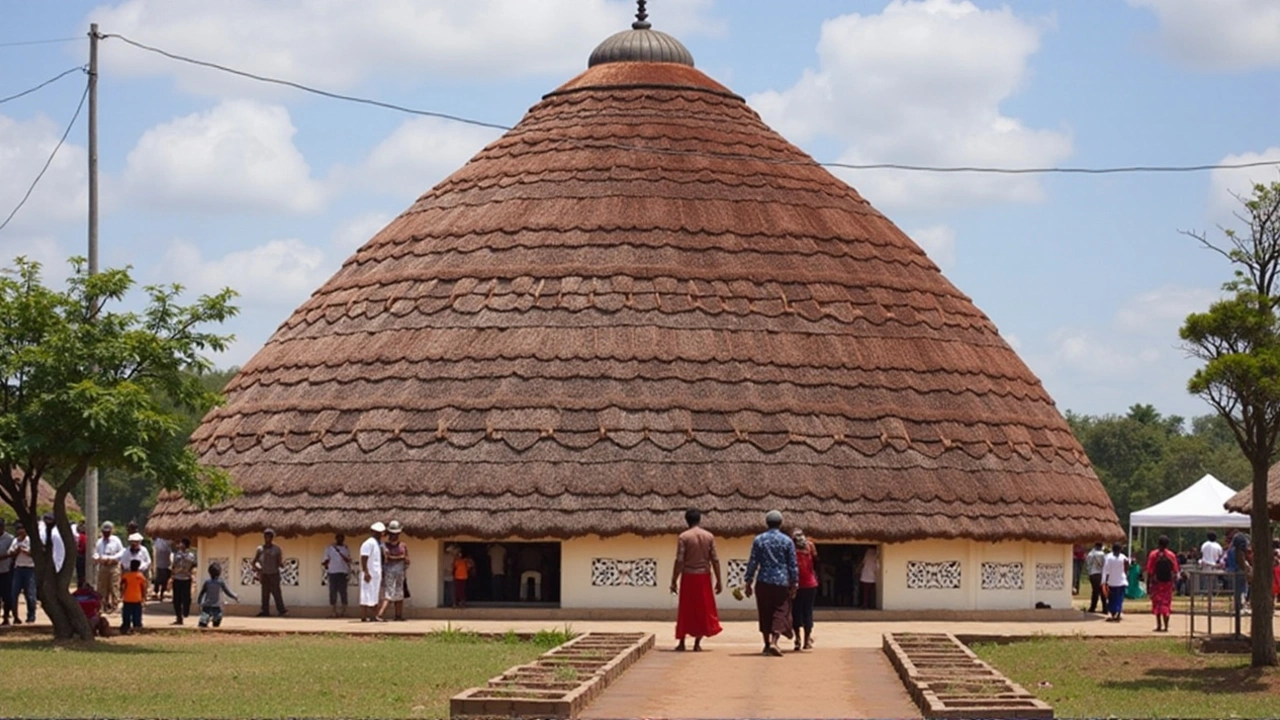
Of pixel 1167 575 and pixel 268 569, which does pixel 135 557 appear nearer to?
pixel 268 569

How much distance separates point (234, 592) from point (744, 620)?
8.97 meters

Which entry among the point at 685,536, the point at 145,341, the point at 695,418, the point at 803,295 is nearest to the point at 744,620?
the point at 695,418

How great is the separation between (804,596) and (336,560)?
10544 millimetres

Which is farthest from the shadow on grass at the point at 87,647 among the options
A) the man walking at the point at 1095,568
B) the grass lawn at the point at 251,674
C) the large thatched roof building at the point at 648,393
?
the man walking at the point at 1095,568

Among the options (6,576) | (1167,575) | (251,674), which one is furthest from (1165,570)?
(6,576)

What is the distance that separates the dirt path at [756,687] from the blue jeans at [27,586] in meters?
11.3

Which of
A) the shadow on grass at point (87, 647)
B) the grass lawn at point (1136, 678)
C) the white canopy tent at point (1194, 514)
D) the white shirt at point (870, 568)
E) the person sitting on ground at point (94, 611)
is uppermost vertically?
the white canopy tent at point (1194, 514)

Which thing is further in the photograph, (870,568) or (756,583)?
(870,568)

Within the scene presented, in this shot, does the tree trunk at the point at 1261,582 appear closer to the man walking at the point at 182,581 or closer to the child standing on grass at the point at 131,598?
the child standing on grass at the point at 131,598

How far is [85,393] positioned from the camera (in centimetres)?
2480

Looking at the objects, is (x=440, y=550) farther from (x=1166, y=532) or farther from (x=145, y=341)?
(x=1166, y=532)

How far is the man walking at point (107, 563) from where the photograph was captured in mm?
32094

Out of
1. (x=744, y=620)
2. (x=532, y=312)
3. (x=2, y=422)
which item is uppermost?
(x=532, y=312)

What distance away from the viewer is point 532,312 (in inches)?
1384
